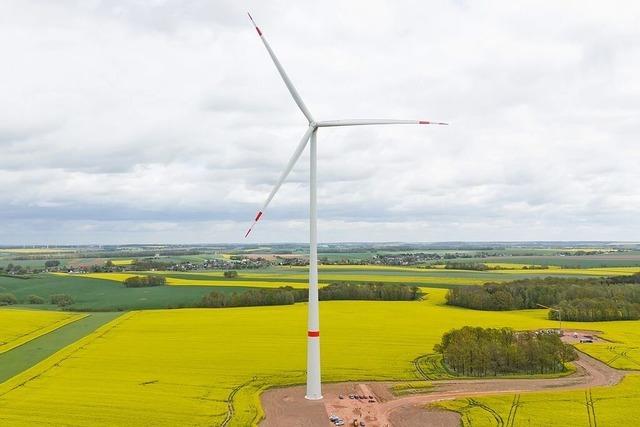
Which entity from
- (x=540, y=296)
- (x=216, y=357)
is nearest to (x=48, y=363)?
(x=216, y=357)

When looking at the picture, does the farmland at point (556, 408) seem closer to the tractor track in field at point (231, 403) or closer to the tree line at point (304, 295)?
the tractor track in field at point (231, 403)

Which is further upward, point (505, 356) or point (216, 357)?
point (505, 356)

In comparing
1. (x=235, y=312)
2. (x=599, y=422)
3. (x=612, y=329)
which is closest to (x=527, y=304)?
(x=612, y=329)

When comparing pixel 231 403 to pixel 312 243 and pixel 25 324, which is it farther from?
pixel 25 324

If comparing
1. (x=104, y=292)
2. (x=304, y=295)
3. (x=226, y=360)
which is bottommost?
(x=226, y=360)

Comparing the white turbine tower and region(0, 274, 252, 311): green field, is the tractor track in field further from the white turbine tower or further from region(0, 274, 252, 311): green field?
region(0, 274, 252, 311): green field

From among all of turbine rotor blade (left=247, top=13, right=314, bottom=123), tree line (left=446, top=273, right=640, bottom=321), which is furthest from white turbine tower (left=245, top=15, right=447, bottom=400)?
tree line (left=446, top=273, right=640, bottom=321)

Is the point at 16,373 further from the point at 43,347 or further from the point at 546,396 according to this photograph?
the point at 546,396
